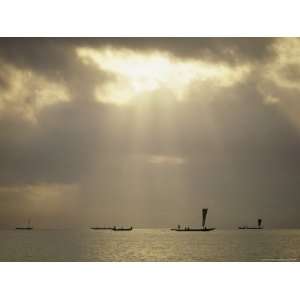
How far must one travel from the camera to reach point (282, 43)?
19.6m
